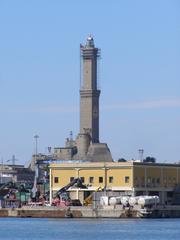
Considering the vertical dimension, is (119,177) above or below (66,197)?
above

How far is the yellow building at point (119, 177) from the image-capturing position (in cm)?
15012

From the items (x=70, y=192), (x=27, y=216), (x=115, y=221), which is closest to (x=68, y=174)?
(x=70, y=192)

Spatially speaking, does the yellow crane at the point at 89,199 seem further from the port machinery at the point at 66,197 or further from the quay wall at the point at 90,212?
the quay wall at the point at 90,212

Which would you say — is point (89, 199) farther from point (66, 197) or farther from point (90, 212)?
point (90, 212)

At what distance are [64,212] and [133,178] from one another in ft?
42.7

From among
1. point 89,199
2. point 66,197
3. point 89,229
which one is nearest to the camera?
point 89,229

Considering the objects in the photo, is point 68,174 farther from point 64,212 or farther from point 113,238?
point 113,238

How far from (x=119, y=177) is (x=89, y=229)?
39.0m

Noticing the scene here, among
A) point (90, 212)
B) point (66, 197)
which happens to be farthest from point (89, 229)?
point (66, 197)

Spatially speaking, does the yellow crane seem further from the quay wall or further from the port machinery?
the quay wall

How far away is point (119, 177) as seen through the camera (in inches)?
5920

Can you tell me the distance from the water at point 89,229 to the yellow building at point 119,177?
50.6ft

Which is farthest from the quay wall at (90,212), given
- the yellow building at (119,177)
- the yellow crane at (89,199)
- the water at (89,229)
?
the yellow building at (119,177)

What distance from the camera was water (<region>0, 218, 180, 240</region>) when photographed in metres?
101
